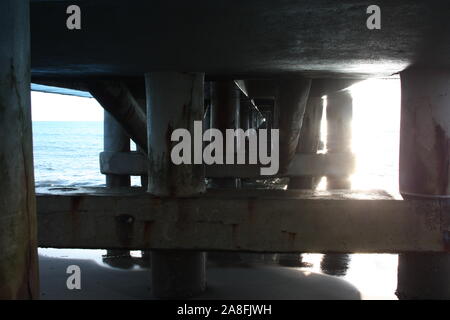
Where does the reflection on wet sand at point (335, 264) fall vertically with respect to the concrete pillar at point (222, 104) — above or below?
below

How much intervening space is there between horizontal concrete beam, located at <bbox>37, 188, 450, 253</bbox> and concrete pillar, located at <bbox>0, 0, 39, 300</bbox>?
3821 millimetres

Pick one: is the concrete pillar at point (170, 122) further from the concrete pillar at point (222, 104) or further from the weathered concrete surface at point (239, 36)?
the concrete pillar at point (222, 104)

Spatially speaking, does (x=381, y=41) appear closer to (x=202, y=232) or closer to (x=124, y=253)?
(x=202, y=232)

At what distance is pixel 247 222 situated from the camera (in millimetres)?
6207

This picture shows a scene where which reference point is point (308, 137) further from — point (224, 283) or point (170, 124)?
point (170, 124)

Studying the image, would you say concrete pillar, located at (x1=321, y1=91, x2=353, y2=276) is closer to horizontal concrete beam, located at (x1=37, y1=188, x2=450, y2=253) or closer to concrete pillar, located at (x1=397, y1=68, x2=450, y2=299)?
concrete pillar, located at (x1=397, y1=68, x2=450, y2=299)

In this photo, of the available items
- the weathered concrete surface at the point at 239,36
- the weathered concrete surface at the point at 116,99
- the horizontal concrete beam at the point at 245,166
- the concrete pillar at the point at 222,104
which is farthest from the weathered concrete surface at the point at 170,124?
the concrete pillar at the point at 222,104

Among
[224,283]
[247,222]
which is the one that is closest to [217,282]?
[224,283]

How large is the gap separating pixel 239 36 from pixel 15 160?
10.7 ft

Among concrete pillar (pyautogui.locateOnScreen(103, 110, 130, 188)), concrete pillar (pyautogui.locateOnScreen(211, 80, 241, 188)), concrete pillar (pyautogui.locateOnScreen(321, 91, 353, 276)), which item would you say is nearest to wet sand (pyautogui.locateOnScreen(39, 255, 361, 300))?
concrete pillar (pyautogui.locateOnScreen(103, 110, 130, 188))

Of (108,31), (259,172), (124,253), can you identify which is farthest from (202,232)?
(124,253)

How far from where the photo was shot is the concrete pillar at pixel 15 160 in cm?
234

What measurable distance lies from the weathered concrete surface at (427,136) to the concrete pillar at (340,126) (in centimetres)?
985

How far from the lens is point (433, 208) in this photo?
19.9ft
